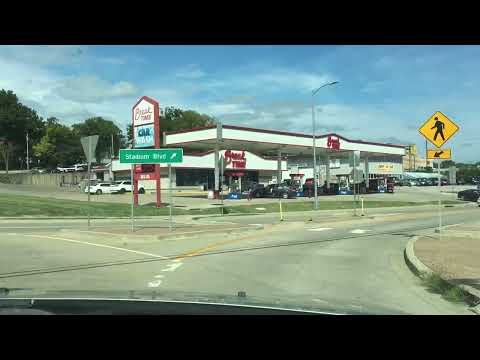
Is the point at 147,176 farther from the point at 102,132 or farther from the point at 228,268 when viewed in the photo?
the point at 102,132

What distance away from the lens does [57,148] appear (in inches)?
4892

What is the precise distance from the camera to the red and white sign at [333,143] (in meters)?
65.5

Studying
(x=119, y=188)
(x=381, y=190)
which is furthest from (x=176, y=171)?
(x=381, y=190)

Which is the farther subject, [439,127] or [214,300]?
[439,127]

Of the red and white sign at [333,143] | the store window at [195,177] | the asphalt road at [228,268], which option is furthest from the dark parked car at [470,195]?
the asphalt road at [228,268]

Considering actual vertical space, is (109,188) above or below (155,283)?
above

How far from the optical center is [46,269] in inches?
456

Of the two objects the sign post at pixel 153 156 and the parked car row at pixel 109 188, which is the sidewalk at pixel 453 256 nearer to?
the sign post at pixel 153 156

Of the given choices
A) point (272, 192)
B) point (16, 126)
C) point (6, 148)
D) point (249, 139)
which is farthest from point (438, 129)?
point (16, 126)

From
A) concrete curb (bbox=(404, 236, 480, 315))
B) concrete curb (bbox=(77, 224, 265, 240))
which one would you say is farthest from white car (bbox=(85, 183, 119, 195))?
concrete curb (bbox=(404, 236, 480, 315))

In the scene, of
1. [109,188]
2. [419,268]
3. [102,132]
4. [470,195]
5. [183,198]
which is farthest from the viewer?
[102,132]

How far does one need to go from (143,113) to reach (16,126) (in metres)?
102
